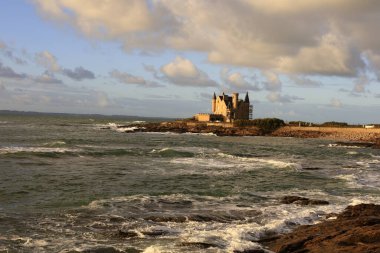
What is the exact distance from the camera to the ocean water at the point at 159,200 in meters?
12.9

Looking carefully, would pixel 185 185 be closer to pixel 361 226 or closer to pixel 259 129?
pixel 361 226

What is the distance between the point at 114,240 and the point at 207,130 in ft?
249

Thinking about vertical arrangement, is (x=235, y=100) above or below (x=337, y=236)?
above

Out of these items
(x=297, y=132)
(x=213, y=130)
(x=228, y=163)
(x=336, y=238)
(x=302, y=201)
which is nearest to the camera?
(x=336, y=238)

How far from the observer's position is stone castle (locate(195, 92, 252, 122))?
110m

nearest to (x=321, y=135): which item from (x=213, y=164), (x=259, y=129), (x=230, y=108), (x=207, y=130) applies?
(x=259, y=129)

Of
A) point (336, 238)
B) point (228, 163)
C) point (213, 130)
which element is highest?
point (213, 130)

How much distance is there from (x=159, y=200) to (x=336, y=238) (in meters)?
8.83

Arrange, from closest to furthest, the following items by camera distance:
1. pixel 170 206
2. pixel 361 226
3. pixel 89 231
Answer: pixel 361 226, pixel 89 231, pixel 170 206

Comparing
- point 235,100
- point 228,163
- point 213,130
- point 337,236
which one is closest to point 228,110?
point 235,100

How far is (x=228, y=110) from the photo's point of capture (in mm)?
109562

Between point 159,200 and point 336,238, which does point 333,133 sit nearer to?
point 159,200

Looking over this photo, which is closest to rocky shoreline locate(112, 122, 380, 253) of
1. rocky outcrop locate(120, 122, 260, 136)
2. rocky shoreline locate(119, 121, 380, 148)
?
rocky shoreline locate(119, 121, 380, 148)

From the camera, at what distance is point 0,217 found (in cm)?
1536
